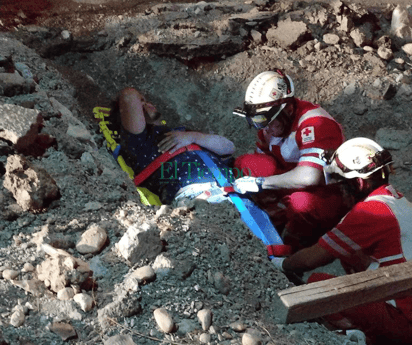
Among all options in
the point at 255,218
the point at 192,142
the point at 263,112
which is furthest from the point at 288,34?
the point at 255,218

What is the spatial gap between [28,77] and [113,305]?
239 cm

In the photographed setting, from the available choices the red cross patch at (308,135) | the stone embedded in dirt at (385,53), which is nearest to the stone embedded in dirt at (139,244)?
the red cross patch at (308,135)

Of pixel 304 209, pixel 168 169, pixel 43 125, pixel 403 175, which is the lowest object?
pixel 403 175

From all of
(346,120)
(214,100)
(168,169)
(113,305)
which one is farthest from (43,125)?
(346,120)

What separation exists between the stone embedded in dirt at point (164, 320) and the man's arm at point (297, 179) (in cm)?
187

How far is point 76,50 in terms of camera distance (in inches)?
203

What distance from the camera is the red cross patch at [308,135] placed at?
12.7ft

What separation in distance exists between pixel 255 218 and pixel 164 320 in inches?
65.0

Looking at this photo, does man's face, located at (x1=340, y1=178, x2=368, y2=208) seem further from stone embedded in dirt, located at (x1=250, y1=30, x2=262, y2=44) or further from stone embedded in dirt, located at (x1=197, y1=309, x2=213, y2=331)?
stone embedded in dirt, located at (x1=250, y1=30, x2=262, y2=44)

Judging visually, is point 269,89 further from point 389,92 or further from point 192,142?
point 389,92

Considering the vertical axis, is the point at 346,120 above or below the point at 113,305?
below

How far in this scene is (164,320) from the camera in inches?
90.7

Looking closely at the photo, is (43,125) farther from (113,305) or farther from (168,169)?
(113,305)

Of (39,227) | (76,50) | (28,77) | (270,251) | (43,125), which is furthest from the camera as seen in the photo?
(76,50)
